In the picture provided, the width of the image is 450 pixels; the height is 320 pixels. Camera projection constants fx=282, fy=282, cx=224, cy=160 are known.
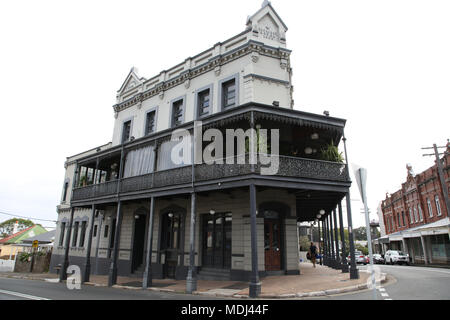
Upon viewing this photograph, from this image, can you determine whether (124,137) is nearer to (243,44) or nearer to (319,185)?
(243,44)

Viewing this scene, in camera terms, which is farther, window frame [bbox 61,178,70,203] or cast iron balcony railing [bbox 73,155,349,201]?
window frame [bbox 61,178,70,203]

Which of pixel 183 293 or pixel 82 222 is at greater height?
pixel 82 222

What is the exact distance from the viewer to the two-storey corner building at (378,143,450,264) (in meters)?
24.5

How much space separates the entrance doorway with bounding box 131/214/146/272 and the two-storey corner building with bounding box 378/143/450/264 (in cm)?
2296

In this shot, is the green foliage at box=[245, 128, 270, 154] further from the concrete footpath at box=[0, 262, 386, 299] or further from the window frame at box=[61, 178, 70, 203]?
the window frame at box=[61, 178, 70, 203]

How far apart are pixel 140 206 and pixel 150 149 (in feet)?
13.7

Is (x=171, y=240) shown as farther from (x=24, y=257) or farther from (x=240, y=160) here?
(x=24, y=257)

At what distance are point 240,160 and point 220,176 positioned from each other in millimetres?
1020

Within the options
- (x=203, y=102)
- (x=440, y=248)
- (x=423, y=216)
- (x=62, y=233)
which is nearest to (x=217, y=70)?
(x=203, y=102)

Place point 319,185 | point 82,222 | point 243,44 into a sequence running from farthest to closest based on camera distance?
point 82,222 → point 243,44 → point 319,185

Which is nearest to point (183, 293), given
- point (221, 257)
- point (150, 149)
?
point (221, 257)

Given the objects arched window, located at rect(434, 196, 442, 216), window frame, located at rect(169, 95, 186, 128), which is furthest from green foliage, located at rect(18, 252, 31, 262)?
arched window, located at rect(434, 196, 442, 216)

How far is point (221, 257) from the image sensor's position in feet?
43.3

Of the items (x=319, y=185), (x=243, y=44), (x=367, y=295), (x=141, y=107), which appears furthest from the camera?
(x=141, y=107)
